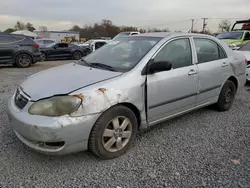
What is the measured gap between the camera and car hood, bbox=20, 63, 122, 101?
2.55m

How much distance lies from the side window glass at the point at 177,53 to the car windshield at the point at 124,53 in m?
0.18

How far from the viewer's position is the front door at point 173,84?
3040 millimetres

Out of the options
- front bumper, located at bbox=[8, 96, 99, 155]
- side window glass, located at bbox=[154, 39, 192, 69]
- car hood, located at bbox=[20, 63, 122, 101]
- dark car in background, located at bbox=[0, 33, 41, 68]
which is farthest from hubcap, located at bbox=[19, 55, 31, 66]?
side window glass, located at bbox=[154, 39, 192, 69]

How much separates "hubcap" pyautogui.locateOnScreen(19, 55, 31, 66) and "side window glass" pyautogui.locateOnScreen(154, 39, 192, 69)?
9086 mm

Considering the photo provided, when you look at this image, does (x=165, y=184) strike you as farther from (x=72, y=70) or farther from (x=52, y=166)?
(x=72, y=70)

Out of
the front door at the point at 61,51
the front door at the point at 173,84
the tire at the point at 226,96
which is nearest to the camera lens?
the front door at the point at 173,84

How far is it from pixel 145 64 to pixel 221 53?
6.49 ft

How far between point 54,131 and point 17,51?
9406mm

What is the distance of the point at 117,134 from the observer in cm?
278

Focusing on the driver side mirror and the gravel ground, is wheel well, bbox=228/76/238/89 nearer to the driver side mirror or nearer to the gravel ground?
the gravel ground

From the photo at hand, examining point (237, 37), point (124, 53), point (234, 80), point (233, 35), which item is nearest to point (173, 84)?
point (124, 53)

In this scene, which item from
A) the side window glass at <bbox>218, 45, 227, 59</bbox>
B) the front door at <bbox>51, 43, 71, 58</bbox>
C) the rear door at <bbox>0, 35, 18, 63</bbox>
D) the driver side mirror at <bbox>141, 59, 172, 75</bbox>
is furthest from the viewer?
the front door at <bbox>51, 43, 71, 58</bbox>

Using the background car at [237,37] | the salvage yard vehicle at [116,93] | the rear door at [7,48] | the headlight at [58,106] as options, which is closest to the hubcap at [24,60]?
the rear door at [7,48]

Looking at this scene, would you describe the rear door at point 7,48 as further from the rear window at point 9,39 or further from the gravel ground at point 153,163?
the gravel ground at point 153,163
